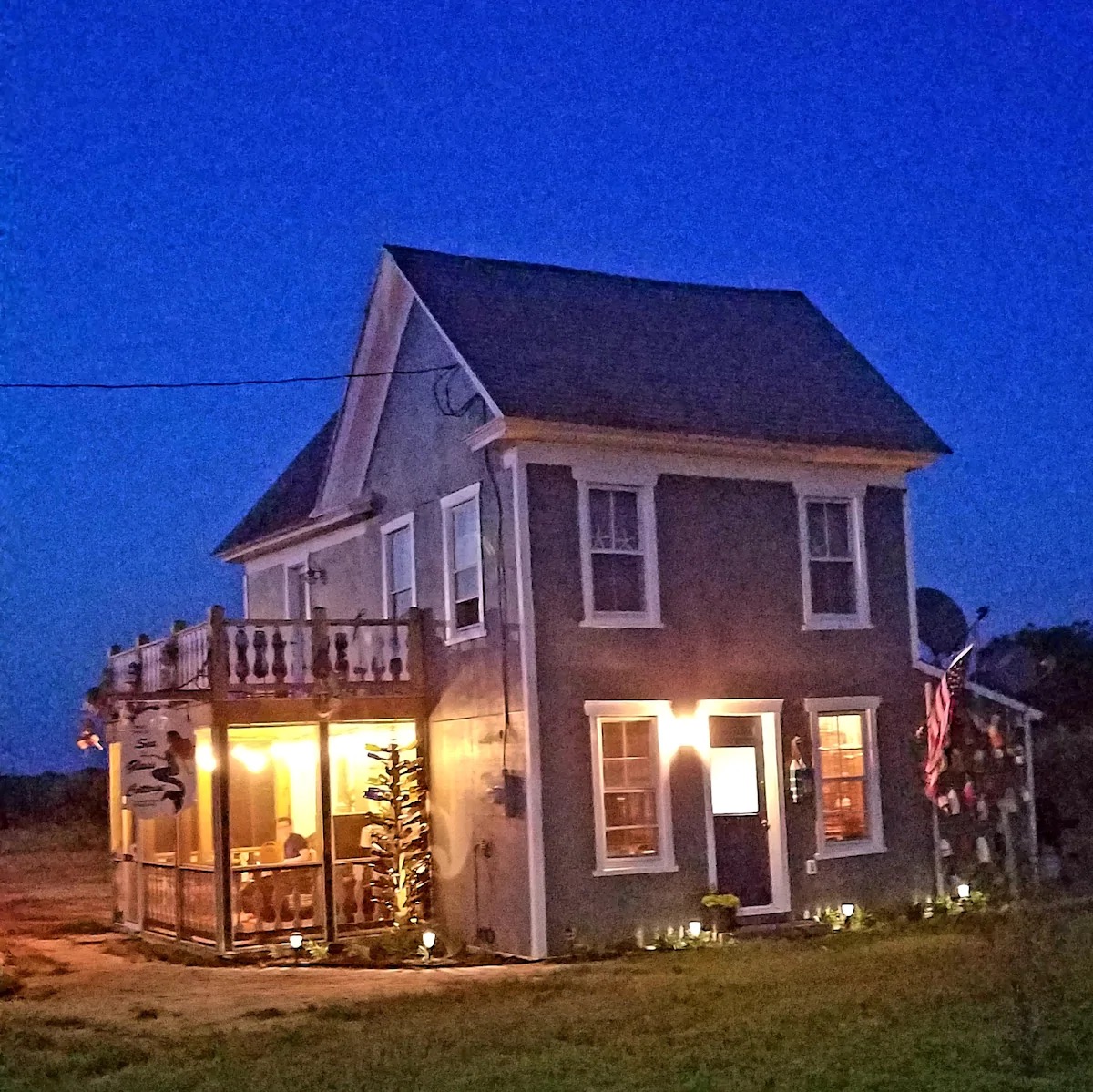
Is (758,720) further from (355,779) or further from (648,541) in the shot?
(355,779)

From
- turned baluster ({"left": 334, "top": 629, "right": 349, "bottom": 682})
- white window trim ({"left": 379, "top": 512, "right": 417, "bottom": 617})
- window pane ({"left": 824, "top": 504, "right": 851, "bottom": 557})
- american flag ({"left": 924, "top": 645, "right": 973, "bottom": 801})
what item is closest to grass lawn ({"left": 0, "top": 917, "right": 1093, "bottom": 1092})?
american flag ({"left": 924, "top": 645, "right": 973, "bottom": 801})

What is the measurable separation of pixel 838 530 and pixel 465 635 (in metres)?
4.74

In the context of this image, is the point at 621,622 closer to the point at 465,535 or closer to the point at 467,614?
the point at 467,614

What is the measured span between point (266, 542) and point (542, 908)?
9.57 meters

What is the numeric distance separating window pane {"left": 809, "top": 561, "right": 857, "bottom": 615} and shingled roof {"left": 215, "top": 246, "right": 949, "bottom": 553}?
1495 mm

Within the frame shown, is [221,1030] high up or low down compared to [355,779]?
down

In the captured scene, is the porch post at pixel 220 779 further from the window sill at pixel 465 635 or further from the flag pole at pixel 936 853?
the flag pole at pixel 936 853

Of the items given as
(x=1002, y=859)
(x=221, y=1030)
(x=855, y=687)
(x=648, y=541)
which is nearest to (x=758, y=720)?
(x=855, y=687)

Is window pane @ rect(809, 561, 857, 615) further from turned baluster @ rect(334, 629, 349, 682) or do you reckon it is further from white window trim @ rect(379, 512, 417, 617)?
turned baluster @ rect(334, 629, 349, 682)

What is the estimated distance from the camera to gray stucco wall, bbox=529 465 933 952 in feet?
53.9

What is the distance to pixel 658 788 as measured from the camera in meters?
17.0

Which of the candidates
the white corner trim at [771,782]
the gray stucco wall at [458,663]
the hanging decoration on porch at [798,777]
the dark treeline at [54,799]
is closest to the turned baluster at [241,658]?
the gray stucco wall at [458,663]

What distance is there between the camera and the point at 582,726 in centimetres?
1664

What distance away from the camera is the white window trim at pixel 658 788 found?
1652 cm
